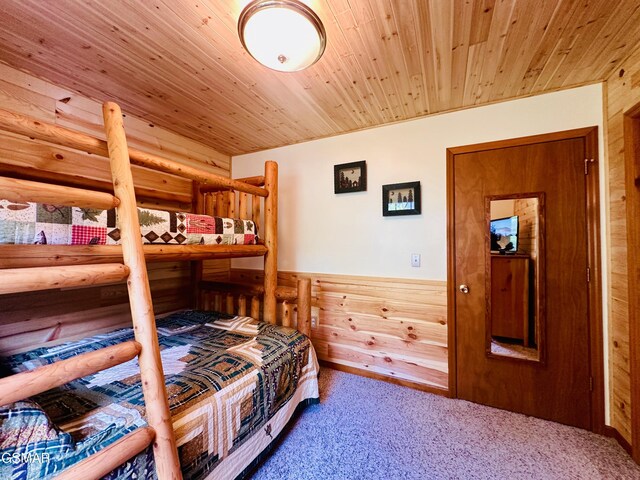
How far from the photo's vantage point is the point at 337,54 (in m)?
1.48

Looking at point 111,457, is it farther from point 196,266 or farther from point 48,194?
point 196,266

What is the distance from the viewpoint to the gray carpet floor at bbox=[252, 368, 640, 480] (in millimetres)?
1417

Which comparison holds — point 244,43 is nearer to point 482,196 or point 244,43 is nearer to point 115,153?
point 115,153

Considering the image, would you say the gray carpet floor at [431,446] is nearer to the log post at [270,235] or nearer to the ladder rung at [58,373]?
the log post at [270,235]

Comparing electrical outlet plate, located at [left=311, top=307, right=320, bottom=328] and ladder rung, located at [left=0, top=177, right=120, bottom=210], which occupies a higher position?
ladder rung, located at [left=0, top=177, right=120, bottom=210]

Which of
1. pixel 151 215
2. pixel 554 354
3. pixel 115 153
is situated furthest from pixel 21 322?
pixel 554 354

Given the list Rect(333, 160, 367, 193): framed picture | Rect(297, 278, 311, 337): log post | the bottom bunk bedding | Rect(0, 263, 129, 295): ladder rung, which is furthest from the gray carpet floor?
Rect(333, 160, 367, 193): framed picture

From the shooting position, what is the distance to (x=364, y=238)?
8.13 feet

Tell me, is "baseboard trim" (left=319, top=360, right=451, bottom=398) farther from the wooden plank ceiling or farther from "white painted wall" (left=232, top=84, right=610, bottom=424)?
the wooden plank ceiling

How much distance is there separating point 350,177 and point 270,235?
1021mm

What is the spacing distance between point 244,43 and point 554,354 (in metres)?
2.83

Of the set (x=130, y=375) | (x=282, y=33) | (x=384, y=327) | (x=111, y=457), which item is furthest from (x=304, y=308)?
(x=282, y=33)

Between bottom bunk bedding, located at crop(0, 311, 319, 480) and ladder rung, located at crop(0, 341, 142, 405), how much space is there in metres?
0.26

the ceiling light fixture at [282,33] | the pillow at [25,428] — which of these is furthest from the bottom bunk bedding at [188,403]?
the ceiling light fixture at [282,33]
